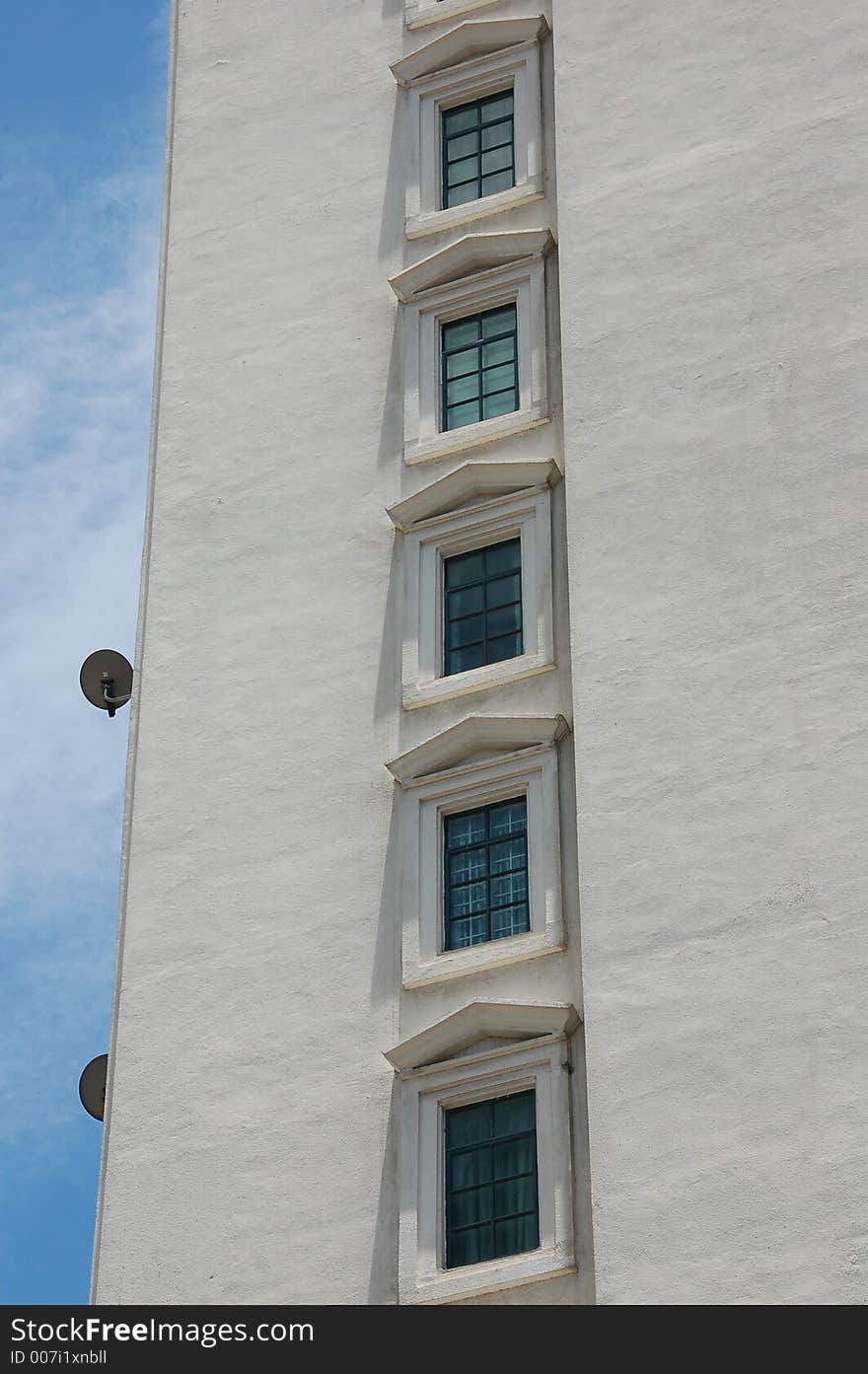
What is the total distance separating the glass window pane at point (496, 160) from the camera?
3388cm

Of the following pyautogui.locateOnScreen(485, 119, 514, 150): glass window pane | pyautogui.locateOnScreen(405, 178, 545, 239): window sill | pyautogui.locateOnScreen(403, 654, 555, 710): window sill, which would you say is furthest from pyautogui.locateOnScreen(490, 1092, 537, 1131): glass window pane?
pyautogui.locateOnScreen(485, 119, 514, 150): glass window pane

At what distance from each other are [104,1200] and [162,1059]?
1.48m

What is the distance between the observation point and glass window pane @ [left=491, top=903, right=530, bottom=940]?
1125 inches

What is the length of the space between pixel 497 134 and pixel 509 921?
33.5 ft

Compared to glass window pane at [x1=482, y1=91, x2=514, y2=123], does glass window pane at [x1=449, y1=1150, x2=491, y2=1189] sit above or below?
below

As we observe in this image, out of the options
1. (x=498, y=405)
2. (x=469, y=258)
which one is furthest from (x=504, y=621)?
(x=469, y=258)

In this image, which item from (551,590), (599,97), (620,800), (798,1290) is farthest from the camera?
(599,97)

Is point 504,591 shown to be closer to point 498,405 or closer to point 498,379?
point 498,405

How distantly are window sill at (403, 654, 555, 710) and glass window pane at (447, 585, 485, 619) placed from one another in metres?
0.76

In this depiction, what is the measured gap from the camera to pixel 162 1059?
2903 centimetres

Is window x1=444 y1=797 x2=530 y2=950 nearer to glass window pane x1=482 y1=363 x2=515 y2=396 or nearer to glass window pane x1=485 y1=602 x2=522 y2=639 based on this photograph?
glass window pane x1=485 y1=602 x2=522 y2=639

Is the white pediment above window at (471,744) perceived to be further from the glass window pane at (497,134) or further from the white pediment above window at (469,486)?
the glass window pane at (497,134)

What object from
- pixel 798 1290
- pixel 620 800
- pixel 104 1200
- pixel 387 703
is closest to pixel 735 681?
pixel 620 800
